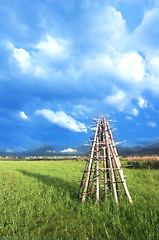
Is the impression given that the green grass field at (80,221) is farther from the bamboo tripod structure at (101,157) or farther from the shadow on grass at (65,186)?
the shadow on grass at (65,186)

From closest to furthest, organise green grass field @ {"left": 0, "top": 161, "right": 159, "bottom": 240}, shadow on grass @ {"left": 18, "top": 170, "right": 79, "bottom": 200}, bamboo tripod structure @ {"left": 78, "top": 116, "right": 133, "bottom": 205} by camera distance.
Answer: green grass field @ {"left": 0, "top": 161, "right": 159, "bottom": 240} < bamboo tripod structure @ {"left": 78, "top": 116, "right": 133, "bottom": 205} < shadow on grass @ {"left": 18, "top": 170, "right": 79, "bottom": 200}

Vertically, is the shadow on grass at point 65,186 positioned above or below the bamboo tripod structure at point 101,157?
below

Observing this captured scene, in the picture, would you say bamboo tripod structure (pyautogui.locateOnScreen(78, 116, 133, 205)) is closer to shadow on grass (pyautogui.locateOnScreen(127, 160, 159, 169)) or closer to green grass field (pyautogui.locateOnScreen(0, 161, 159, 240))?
green grass field (pyautogui.locateOnScreen(0, 161, 159, 240))

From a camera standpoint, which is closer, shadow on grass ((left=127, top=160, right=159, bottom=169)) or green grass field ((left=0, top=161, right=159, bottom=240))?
green grass field ((left=0, top=161, right=159, bottom=240))

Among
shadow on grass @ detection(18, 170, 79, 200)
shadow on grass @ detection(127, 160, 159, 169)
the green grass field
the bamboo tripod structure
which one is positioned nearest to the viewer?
the green grass field

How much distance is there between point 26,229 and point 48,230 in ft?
2.33

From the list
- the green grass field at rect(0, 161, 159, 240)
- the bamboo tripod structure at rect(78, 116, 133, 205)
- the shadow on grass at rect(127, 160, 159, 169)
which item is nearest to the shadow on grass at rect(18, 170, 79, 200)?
the bamboo tripod structure at rect(78, 116, 133, 205)

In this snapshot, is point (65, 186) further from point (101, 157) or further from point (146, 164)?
point (146, 164)

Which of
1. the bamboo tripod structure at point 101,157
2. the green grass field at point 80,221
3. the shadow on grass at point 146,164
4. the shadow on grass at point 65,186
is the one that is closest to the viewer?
the green grass field at point 80,221

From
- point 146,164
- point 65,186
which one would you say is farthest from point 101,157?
point 146,164

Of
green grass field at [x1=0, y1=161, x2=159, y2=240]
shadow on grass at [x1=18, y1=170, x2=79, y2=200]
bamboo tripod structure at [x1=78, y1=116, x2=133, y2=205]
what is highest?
bamboo tripod structure at [x1=78, y1=116, x2=133, y2=205]

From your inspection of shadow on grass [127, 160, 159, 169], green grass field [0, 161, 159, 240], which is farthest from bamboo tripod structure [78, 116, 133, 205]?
shadow on grass [127, 160, 159, 169]

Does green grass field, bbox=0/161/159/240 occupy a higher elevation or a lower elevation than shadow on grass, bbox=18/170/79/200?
lower

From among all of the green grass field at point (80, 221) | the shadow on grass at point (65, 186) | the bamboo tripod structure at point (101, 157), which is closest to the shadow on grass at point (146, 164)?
the shadow on grass at point (65, 186)
